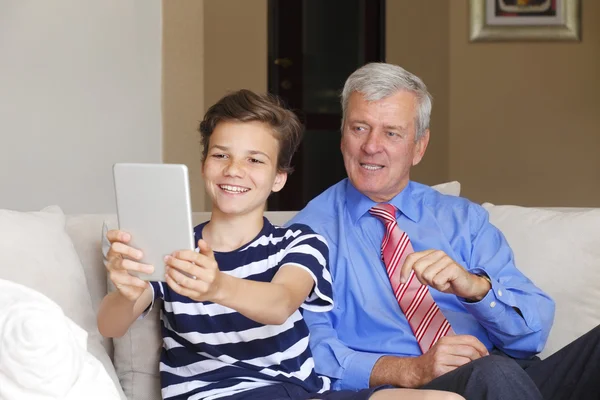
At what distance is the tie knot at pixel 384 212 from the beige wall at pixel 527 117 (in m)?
3.35

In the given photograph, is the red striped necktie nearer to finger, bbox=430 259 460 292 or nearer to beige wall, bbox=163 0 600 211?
finger, bbox=430 259 460 292

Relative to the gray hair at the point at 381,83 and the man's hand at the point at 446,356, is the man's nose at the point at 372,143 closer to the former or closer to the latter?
the gray hair at the point at 381,83

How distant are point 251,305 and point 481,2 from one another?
13.3 feet

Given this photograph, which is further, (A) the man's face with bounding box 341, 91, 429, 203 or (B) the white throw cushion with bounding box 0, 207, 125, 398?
(A) the man's face with bounding box 341, 91, 429, 203

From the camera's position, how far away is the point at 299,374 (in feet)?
5.90

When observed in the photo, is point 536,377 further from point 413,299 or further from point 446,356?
point 413,299

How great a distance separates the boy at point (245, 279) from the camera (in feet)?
5.72

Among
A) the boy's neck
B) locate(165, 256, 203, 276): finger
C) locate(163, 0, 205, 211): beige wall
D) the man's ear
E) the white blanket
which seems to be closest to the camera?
the white blanket

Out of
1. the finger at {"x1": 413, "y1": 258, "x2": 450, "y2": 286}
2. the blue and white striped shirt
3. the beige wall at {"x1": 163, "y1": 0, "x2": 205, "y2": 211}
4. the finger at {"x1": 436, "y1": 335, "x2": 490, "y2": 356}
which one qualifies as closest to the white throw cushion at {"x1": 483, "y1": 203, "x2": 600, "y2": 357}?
the finger at {"x1": 436, "y1": 335, "x2": 490, "y2": 356}

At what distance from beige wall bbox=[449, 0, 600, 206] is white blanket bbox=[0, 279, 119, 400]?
4.34m

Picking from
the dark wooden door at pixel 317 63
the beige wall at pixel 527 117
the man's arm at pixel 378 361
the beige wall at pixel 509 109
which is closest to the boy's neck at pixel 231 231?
the man's arm at pixel 378 361

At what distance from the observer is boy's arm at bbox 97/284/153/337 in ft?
5.76

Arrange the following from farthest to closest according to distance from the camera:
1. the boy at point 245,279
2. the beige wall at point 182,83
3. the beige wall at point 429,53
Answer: the beige wall at point 429,53 < the beige wall at point 182,83 < the boy at point 245,279

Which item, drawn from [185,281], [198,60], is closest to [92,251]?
[185,281]
